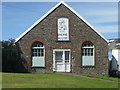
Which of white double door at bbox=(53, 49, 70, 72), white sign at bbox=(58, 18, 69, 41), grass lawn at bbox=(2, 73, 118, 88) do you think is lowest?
grass lawn at bbox=(2, 73, 118, 88)

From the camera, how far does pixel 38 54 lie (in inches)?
1169

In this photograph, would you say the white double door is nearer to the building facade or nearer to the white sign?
the building facade

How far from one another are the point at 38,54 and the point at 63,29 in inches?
146

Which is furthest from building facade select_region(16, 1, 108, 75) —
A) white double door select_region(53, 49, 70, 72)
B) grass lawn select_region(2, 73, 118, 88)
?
grass lawn select_region(2, 73, 118, 88)

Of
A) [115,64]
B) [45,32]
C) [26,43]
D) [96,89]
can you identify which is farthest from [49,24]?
[96,89]

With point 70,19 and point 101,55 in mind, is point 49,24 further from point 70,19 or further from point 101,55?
point 101,55

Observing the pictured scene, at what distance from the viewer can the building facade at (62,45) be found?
97.3 feet

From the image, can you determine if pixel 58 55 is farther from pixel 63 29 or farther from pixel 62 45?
pixel 63 29

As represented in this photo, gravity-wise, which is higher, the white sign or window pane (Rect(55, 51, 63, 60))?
the white sign

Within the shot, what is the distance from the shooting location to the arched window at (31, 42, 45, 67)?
29609mm

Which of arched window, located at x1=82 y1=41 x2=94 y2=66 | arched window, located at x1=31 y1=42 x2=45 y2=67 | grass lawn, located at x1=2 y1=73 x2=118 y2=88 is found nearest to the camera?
grass lawn, located at x1=2 y1=73 x2=118 y2=88

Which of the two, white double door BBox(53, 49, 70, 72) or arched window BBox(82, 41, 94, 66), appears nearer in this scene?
white double door BBox(53, 49, 70, 72)

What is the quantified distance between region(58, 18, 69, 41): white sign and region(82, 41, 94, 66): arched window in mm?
2134

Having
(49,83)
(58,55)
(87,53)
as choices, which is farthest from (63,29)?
(49,83)
